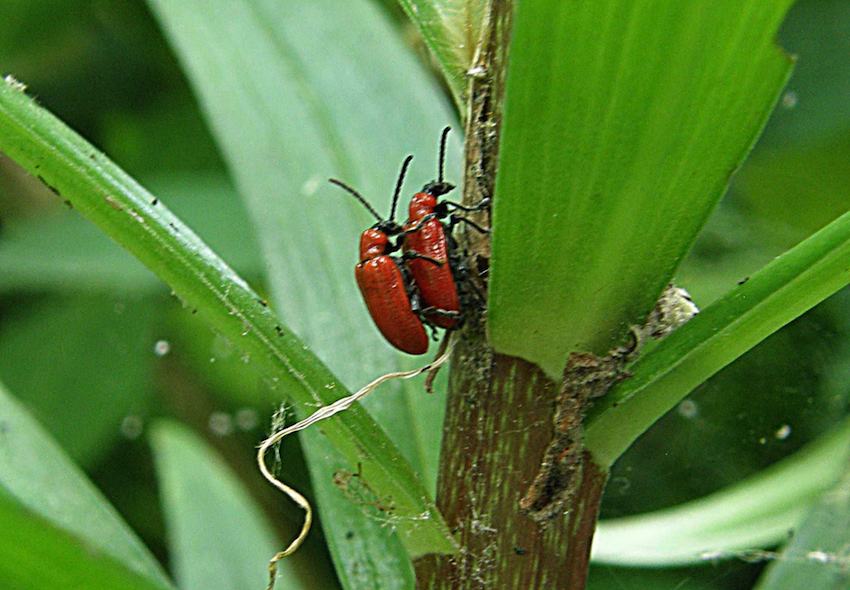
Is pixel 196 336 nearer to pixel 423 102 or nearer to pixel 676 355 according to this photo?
pixel 423 102

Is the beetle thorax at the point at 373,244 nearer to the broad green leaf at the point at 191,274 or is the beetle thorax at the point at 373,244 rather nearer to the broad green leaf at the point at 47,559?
the broad green leaf at the point at 191,274

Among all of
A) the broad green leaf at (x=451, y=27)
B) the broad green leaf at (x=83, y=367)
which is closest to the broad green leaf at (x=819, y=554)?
the broad green leaf at (x=451, y=27)

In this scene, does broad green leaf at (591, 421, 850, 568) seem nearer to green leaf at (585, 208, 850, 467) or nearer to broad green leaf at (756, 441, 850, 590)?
broad green leaf at (756, 441, 850, 590)

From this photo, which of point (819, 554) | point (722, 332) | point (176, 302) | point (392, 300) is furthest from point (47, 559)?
point (176, 302)

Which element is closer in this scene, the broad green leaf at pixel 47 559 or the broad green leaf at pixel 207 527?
the broad green leaf at pixel 47 559

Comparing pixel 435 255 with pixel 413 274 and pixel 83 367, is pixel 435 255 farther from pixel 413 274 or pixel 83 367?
pixel 83 367
